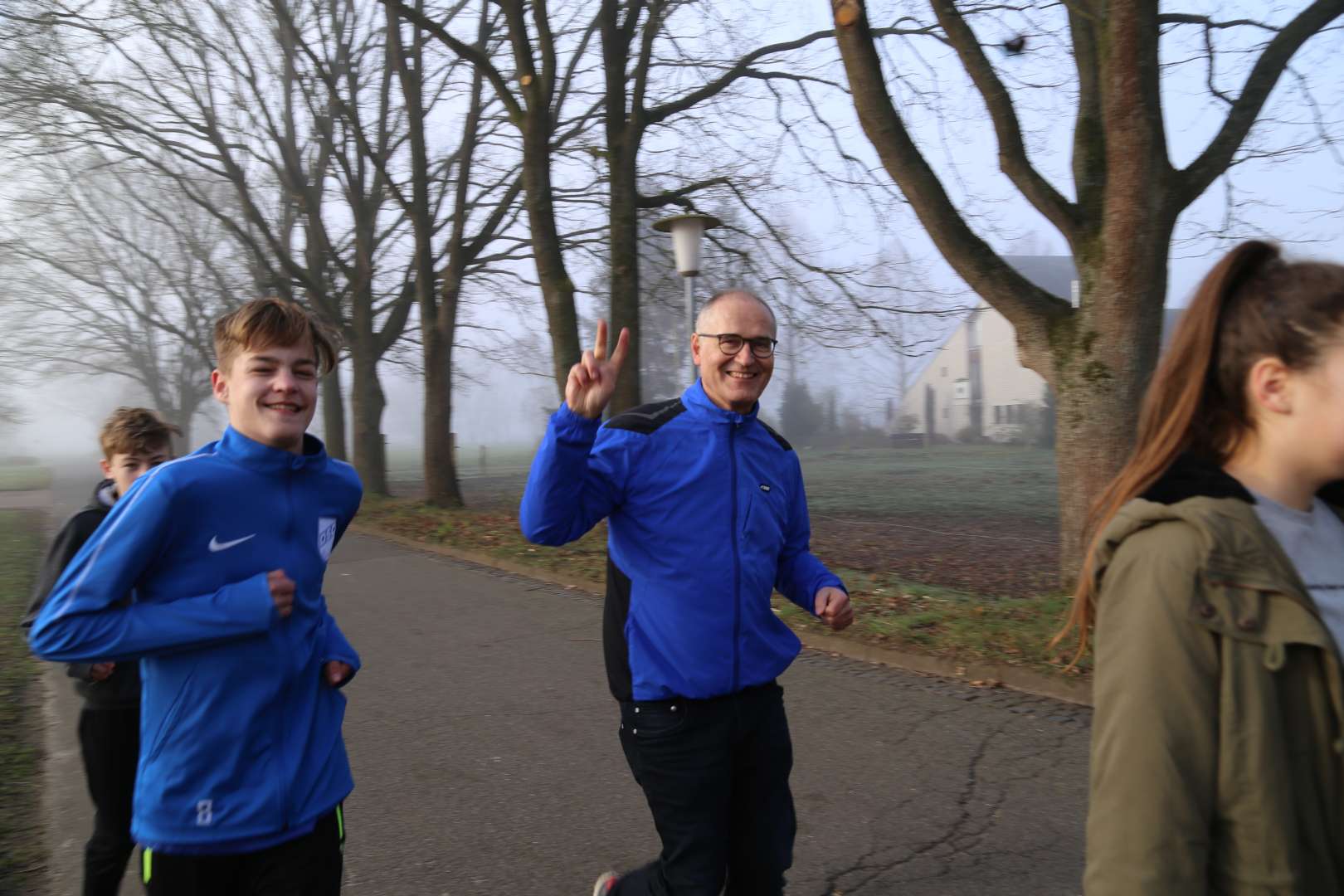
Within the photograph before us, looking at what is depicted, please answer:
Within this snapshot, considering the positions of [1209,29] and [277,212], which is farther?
[277,212]

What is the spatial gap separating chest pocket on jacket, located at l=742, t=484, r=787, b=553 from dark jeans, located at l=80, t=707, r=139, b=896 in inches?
80.2

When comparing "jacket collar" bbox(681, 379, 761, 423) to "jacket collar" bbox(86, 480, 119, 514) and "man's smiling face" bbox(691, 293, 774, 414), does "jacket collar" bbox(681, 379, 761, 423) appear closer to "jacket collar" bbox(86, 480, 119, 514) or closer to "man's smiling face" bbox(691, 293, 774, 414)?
"man's smiling face" bbox(691, 293, 774, 414)

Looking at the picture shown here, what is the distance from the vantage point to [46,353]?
138 ft

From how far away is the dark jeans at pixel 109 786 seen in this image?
122 inches

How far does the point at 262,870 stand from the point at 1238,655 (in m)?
2.02

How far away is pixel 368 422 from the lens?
21.0 meters

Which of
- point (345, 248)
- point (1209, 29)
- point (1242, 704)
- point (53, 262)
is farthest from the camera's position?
point (53, 262)

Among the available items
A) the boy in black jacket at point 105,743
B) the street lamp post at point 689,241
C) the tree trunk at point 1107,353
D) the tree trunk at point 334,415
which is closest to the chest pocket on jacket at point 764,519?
the boy in black jacket at point 105,743

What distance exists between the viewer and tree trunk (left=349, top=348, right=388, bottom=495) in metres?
20.9

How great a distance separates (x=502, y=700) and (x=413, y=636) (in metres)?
2.24

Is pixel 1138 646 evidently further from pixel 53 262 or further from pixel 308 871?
pixel 53 262

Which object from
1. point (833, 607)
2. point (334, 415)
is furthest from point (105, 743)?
point (334, 415)

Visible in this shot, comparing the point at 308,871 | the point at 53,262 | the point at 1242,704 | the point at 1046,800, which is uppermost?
the point at 53,262

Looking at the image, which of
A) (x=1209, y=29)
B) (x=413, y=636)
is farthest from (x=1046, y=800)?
(x=1209, y=29)
